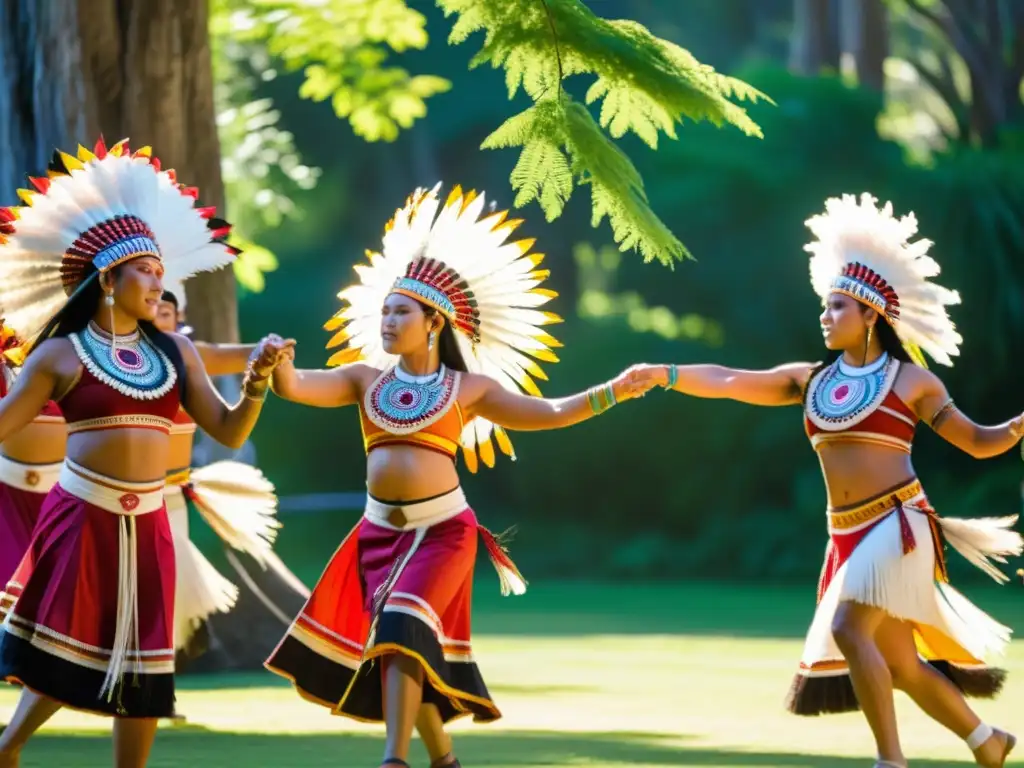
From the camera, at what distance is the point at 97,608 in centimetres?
564

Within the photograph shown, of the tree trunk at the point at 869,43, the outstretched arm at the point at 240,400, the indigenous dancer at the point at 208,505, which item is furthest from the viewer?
the tree trunk at the point at 869,43

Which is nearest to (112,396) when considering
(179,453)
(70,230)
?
(70,230)

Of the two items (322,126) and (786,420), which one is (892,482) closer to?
(786,420)

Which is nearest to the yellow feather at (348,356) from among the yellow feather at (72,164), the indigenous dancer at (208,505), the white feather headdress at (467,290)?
the white feather headdress at (467,290)

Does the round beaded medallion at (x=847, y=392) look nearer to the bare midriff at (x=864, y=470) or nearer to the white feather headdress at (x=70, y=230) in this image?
the bare midriff at (x=864, y=470)

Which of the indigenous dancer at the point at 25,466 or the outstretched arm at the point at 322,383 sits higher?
the outstretched arm at the point at 322,383

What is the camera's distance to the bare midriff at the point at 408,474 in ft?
20.4

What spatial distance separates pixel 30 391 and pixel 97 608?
62cm

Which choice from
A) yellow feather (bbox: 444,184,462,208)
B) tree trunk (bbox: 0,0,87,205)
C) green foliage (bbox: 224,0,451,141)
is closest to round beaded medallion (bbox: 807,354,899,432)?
yellow feather (bbox: 444,184,462,208)

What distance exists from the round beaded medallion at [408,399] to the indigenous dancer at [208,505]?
0.77 m

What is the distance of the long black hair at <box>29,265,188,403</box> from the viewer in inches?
228

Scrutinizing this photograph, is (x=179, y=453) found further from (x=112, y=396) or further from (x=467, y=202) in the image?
(x=112, y=396)

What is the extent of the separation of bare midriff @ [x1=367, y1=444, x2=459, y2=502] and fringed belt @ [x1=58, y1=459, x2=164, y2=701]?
771mm

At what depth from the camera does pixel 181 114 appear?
967 cm
